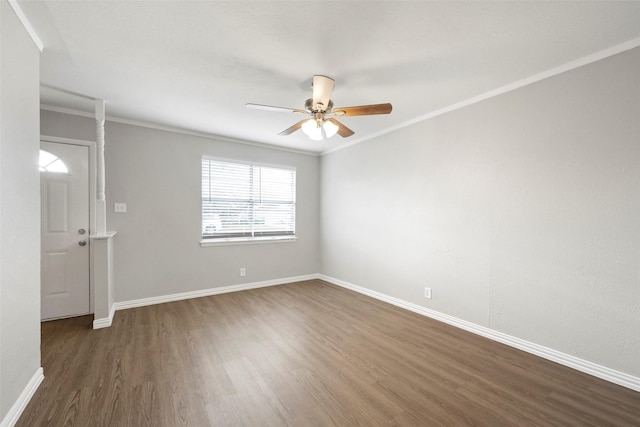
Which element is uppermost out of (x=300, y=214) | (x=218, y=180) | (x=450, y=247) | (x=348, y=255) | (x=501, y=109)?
(x=501, y=109)

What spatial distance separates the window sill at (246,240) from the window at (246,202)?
2cm

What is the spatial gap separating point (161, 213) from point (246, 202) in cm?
124

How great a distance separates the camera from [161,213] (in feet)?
11.9

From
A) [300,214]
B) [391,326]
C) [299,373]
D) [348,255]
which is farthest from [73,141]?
[391,326]

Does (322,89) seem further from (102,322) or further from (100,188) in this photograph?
(102,322)

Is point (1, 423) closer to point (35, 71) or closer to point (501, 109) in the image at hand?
point (35, 71)

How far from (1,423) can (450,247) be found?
12.0 feet

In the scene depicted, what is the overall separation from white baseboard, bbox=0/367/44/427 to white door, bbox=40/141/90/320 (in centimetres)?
149

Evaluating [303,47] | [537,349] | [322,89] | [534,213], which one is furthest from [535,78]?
[537,349]

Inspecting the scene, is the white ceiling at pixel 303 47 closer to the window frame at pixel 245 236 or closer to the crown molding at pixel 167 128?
the crown molding at pixel 167 128

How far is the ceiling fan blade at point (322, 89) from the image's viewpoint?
2119mm

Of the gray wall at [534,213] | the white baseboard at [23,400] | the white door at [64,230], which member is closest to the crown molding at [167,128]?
the white door at [64,230]

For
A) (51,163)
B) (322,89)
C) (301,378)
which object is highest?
(322,89)

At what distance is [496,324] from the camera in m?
2.58
